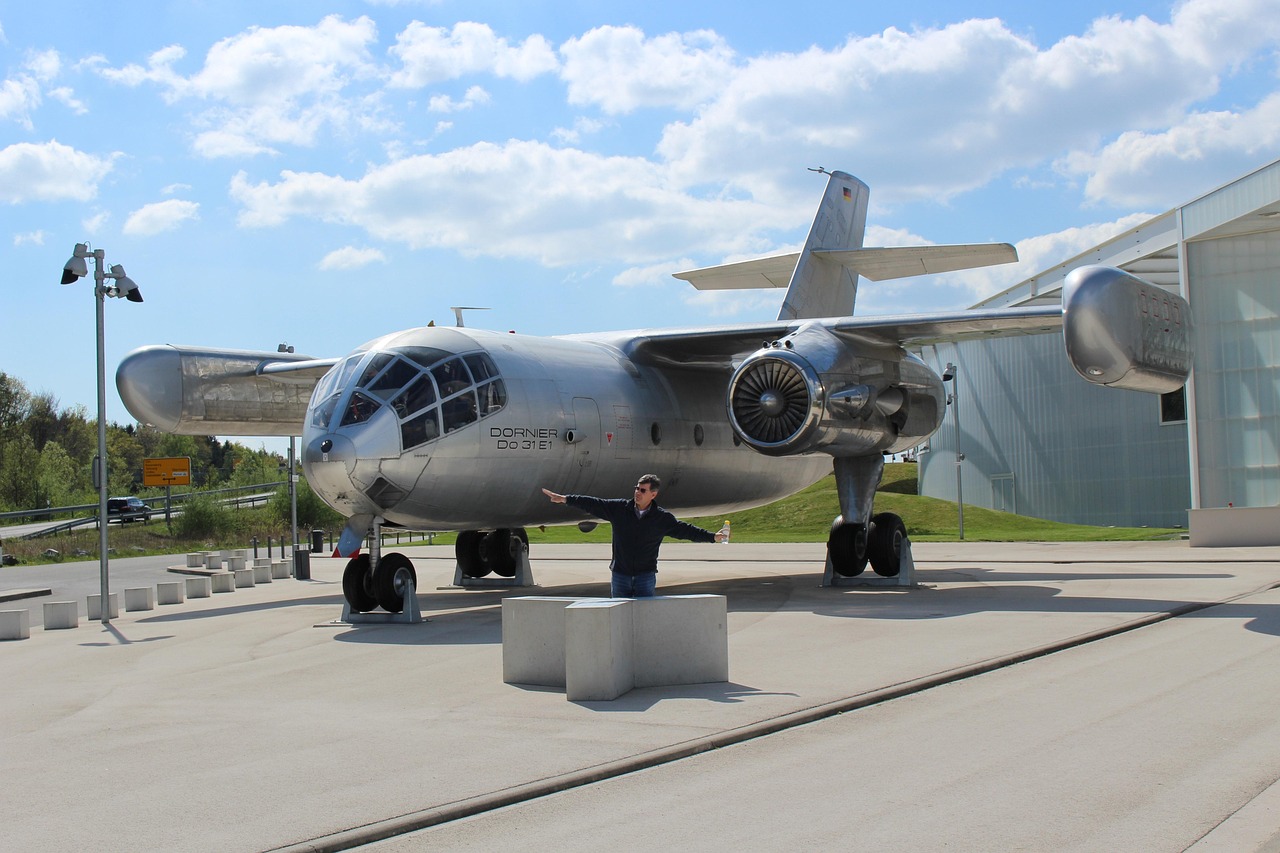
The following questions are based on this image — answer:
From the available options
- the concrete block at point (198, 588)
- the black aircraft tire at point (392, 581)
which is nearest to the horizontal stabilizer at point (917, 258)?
the black aircraft tire at point (392, 581)

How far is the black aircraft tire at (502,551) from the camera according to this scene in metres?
20.9

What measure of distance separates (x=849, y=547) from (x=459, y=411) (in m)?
6.94

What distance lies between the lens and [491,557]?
2125 centimetres

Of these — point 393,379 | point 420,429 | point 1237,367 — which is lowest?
point 420,429

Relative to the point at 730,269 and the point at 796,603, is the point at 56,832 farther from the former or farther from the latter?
the point at 730,269

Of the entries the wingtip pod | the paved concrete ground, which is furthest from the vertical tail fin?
the paved concrete ground

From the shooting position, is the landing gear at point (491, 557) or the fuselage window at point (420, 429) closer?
the fuselage window at point (420, 429)

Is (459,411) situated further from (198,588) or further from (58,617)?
(198,588)

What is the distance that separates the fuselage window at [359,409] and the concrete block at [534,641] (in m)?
5.85

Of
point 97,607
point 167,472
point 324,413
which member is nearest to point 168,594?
point 97,607

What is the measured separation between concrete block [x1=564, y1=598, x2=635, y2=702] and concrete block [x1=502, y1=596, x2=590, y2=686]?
1.82 feet

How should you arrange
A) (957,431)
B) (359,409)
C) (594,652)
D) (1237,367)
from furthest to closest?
(957,431) → (1237,367) → (359,409) → (594,652)

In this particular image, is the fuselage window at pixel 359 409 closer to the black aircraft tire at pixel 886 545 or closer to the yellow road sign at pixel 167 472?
the black aircraft tire at pixel 886 545

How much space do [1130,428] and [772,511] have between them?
16.1 meters
